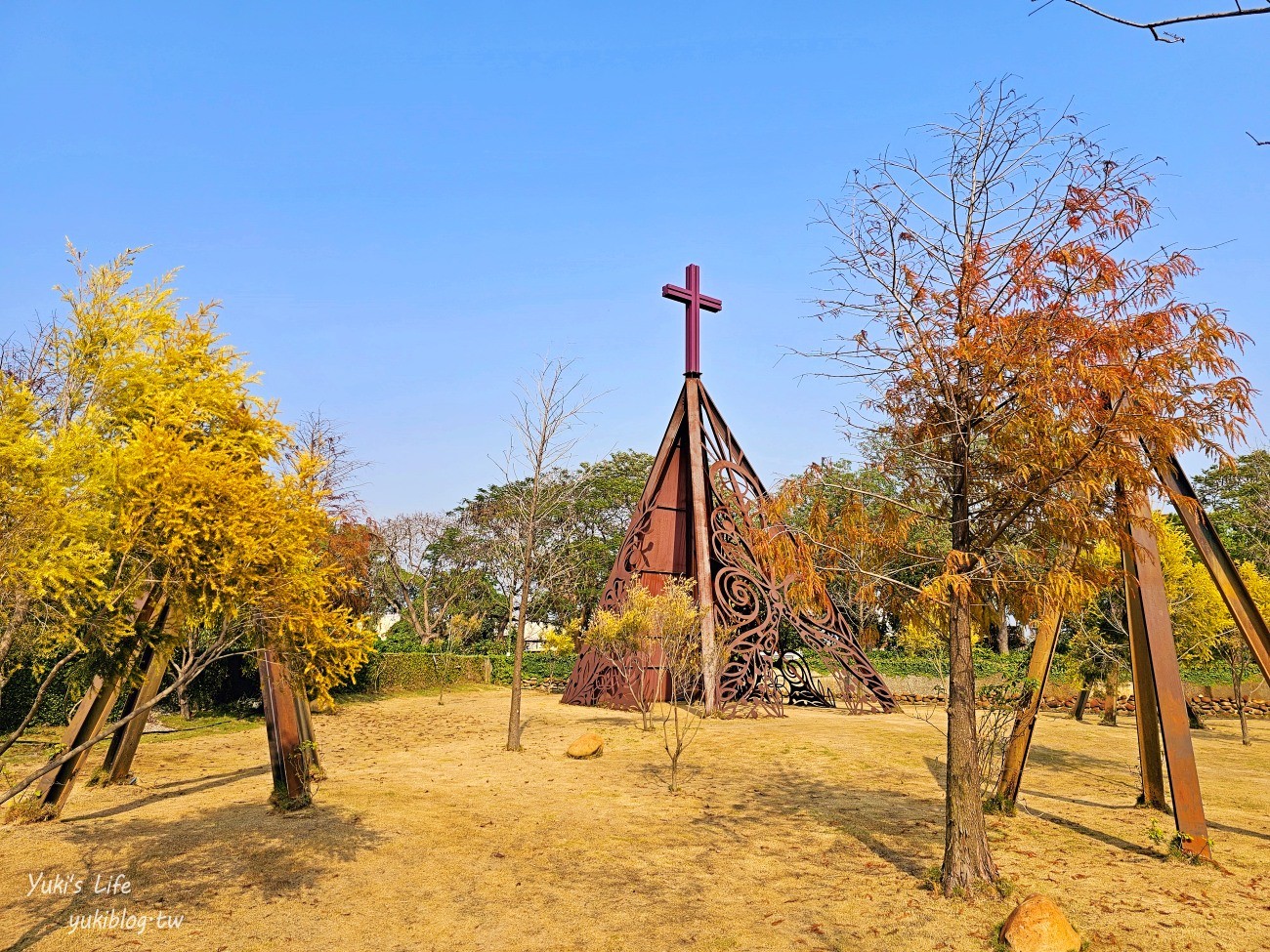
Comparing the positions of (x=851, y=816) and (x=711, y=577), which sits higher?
(x=711, y=577)

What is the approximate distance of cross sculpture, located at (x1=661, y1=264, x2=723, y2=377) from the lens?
69.4 ft

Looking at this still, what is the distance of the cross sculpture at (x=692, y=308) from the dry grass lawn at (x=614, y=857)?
10.9 metres

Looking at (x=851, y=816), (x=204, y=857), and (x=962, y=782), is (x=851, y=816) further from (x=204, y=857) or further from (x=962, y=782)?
(x=204, y=857)

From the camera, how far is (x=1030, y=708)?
8.94 metres

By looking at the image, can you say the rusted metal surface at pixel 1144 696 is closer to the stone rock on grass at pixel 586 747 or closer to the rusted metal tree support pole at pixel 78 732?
the stone rock on grass at pixel 586 747

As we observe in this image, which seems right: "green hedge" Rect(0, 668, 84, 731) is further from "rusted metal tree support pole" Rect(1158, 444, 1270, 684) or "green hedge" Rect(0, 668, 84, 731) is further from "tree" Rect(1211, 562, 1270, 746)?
"tree" Rect(1211, 562, 1270, 746)

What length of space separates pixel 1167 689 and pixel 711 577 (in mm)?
11717

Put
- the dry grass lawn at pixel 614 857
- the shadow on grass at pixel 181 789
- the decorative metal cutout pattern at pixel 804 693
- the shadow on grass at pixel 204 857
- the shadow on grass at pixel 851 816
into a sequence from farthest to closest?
the decorative metal cutout pattern at pixel 804 693 → the shadow on grass at pixel 181 789 → the shadow on grass at pixel 851 816 → the shadow on grass at pixel 204 857 → the dry grass lawn at pixel 614 857

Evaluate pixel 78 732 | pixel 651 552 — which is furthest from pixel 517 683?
pixel 78 732

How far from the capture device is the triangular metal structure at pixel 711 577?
61.1 ft

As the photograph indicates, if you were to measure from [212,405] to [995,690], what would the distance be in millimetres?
8886

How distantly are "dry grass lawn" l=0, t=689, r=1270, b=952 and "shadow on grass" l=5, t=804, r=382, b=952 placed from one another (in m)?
0.03

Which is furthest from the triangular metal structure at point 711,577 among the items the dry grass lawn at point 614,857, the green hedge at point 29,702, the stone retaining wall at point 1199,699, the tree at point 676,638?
the green hedge at point 29,702

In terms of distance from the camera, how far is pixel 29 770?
11789 mm
